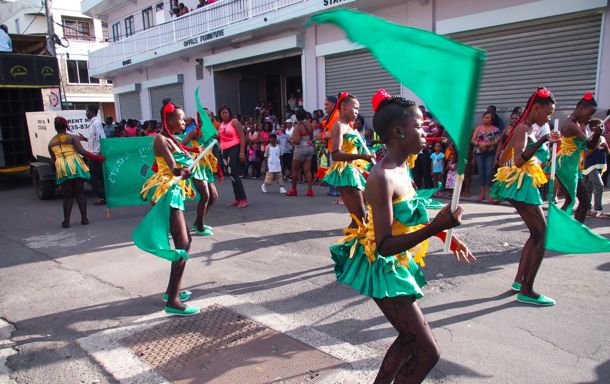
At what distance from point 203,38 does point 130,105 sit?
32.7 ft

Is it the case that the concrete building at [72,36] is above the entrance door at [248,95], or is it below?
above

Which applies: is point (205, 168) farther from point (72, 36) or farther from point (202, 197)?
point (72, 36)

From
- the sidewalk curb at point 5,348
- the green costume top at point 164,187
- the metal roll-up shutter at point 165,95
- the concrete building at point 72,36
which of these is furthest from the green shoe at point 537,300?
the concrete building at point 72,36

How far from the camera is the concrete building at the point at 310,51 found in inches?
376

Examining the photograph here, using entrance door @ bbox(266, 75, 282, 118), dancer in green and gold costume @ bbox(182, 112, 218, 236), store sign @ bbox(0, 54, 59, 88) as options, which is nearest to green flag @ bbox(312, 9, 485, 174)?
dancer in green and gold costume @ bbox(182, 112, 218, 236)

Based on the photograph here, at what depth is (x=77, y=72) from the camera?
114 feet

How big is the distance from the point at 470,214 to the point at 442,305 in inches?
154

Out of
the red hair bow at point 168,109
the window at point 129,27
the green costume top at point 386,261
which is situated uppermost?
the window at point 129,27

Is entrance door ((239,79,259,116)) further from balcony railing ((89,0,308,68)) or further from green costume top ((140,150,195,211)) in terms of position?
green costume top ((140,150,195,211))

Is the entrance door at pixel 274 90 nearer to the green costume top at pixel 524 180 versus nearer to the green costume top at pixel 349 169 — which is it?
the green costume top at pixel 349 169

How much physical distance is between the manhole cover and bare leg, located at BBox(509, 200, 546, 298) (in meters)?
1.95

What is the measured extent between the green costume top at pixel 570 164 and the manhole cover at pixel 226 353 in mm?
4006

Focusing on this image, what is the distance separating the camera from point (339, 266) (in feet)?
8.71

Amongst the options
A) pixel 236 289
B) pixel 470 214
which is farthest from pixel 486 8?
pixel 236 289
